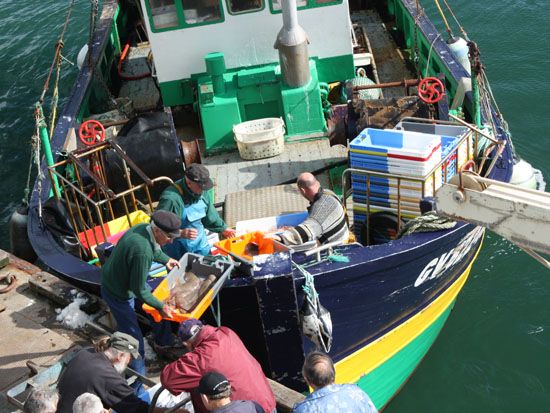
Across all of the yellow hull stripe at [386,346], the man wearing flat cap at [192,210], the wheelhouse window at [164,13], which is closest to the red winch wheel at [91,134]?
the wheelhouse window at [164,13]

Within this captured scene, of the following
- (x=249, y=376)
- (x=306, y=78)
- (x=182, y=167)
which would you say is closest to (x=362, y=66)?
(x=306, y=78)

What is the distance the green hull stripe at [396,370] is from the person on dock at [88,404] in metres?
3.46

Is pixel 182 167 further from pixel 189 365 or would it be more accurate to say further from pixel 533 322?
pixel 533 322

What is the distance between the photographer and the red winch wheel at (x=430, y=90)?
27.6 feet

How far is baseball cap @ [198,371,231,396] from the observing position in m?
5.00

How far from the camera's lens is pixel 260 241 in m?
6.86

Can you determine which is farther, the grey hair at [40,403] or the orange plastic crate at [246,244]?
the orange plastic crate at [246,244]

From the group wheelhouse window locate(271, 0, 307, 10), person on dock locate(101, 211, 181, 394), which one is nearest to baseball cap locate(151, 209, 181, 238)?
person on dock locate(101, 211, 181, 394)

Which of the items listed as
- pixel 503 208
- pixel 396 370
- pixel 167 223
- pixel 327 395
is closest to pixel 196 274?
pixel 167 223

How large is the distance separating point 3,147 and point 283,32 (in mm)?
7750

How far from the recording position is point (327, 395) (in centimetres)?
500

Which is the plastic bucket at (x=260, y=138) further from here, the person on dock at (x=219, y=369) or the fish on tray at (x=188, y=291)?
the person on dock at (x=219, y=369)

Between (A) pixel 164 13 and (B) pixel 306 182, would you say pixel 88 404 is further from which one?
(A) pixel 164 13

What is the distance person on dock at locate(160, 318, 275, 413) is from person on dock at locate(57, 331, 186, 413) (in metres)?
0.41
